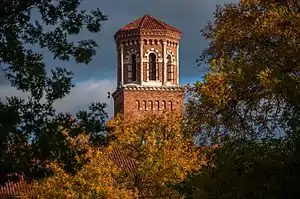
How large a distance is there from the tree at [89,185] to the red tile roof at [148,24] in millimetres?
39404

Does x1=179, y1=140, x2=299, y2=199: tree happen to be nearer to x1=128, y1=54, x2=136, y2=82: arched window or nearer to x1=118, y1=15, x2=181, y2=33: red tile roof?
x1=128, y1=54, x2=136, y2=82: arched window

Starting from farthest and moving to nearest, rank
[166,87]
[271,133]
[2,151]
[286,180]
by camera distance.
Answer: [166,87]
[271,133]
[286,180]
[2,151]

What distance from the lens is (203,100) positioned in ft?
62.6

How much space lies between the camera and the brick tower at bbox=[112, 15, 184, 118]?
69.5 metres

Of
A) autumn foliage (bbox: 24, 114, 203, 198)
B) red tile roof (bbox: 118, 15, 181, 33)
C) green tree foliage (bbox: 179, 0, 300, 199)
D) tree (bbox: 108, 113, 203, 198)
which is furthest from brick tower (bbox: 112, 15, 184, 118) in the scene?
green tree foliage (bbox: 179, 0, 300, 199)

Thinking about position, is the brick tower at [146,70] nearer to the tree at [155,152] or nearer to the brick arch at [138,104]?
the brick arch at [138,104]

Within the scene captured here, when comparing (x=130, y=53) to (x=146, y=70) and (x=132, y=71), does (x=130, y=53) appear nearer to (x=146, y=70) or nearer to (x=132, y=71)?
(x=132, y=71)

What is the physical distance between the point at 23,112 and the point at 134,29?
57357mm

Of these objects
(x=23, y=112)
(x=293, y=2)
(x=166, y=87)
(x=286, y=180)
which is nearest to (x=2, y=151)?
(x=23, y=112)

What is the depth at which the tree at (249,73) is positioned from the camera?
716 inches

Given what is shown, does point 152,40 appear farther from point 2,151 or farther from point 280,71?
point 2,151

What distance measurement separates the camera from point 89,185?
100 feet

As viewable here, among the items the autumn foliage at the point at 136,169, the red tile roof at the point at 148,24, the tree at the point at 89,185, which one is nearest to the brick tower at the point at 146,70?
the red tile roof at the point at 148,24

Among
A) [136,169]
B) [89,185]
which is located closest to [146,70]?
[136,169]
